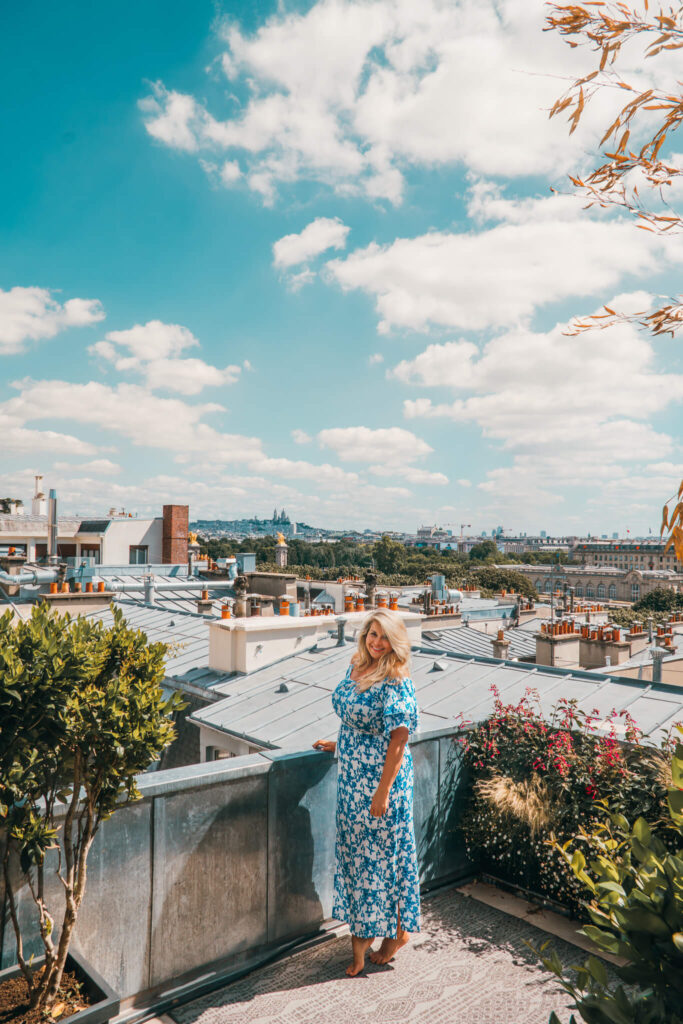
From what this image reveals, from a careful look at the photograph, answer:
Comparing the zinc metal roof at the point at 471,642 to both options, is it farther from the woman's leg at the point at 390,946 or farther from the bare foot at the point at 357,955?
the bare foot at the point at 357,955

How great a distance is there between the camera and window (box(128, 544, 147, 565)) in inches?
1529

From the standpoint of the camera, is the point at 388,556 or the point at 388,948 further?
the point at 388,556

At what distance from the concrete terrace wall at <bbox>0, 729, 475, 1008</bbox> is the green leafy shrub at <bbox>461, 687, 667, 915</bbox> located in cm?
118

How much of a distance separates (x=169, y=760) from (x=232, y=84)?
10.2 metres

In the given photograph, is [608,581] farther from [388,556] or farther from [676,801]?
[676,801]

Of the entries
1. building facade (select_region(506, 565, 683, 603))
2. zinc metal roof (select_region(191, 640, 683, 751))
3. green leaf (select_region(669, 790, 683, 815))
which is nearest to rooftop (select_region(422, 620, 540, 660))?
zinc metal roof (select_region(191, 640, 683, 751))

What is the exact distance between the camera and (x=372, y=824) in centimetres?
328

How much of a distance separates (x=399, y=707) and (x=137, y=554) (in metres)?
38.2

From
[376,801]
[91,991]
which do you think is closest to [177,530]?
[376,801]

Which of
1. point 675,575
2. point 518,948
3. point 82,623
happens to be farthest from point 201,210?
point 675,575

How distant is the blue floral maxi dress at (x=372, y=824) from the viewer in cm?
323

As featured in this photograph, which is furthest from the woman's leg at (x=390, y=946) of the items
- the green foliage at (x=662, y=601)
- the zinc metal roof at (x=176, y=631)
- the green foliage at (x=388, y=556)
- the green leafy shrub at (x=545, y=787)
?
the green foliage at (x=388, y=556)

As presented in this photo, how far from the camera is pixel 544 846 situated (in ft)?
12.9

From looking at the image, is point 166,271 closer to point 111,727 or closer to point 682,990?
point 111,727
